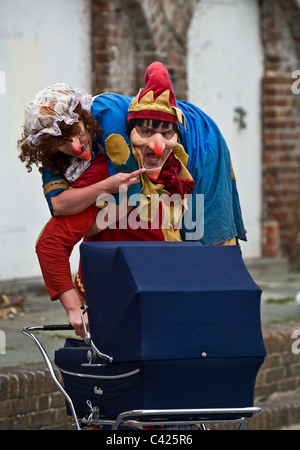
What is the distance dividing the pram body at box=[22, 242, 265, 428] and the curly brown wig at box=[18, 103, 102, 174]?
1.71 ft

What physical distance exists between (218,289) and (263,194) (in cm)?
686

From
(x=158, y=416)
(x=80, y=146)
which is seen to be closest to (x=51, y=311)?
(x=80, y=146)

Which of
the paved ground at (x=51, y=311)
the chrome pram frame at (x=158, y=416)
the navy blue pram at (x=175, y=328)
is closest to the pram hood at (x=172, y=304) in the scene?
the navy blue pram at (x=175, y=328)

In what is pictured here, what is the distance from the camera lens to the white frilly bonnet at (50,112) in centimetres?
404

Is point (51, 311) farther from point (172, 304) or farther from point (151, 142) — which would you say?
point (172, 304)

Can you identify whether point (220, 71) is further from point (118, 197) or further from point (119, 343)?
point (119, 343)

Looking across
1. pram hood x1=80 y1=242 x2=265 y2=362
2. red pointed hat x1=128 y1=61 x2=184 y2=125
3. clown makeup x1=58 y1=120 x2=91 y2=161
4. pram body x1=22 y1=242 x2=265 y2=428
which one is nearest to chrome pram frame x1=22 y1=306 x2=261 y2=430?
pram body x1=22 y1=242 x2=265 y2=428

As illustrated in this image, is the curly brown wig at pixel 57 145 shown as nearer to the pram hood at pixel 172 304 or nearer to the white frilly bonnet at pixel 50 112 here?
the white frilly bonnet at pixel 50 112

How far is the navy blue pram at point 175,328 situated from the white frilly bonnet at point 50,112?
0.56 meters

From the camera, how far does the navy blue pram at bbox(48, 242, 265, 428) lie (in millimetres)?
3498

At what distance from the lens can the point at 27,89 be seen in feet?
26.2

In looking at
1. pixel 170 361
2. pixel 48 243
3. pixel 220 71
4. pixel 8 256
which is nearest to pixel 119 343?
pixel 170 361

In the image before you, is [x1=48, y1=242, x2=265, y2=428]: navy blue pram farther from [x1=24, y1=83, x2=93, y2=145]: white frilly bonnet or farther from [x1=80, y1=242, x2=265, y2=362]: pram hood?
[x1=24, y1=83, x2=93, y2=145]: white frilly bonnet

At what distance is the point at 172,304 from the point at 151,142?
0.83 metres
